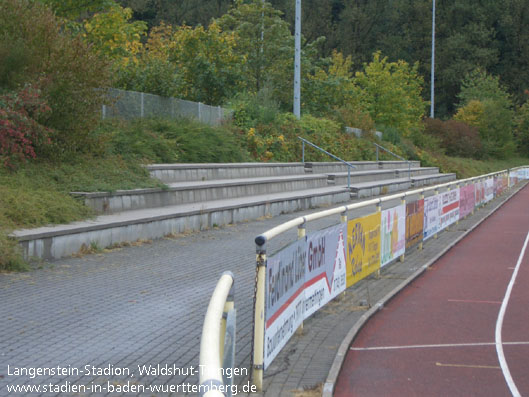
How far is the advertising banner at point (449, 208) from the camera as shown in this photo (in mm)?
18906

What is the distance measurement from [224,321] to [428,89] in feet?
316

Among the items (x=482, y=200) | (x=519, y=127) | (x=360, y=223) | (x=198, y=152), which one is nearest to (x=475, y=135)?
(x=519, y=127)

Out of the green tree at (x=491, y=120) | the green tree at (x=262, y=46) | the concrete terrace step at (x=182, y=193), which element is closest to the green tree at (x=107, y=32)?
the concrete terrace step at (x=182, y=193)

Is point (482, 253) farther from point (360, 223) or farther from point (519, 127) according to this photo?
point (519, 127)

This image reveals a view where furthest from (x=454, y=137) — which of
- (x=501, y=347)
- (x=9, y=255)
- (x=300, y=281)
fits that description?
(x=300, y=281)

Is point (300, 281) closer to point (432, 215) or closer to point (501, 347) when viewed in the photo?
point (501, 347)

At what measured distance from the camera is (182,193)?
16984 mm

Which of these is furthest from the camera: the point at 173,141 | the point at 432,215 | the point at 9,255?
the point at 173,141

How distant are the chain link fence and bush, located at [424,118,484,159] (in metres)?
40.8

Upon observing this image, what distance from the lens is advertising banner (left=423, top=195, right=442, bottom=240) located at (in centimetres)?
1644

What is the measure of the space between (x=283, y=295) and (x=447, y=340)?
2493 mm

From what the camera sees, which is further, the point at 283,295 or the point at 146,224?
the point at 146,224

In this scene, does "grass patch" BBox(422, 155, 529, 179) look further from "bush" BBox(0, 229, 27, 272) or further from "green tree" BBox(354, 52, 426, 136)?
"bush" BBox(0, 229, 27, 272)

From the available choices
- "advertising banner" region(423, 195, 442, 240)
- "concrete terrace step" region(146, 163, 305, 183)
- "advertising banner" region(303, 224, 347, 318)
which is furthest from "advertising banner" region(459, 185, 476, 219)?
"advertising banner" region(303, 224, 347, 318)
